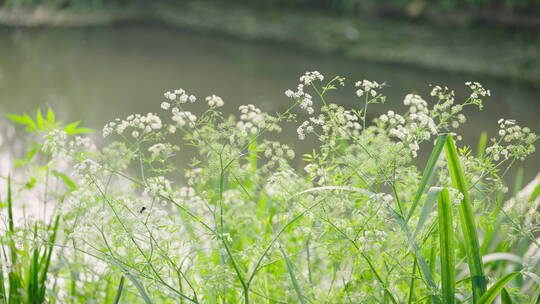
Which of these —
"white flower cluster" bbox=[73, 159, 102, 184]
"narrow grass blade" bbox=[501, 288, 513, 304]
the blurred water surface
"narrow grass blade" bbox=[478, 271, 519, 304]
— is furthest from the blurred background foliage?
"white flower cluster" bbox=[73, 159, 102, 184]

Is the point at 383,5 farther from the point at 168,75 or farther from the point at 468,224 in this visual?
the point at 468,224

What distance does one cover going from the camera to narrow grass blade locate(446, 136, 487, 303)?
1228mm

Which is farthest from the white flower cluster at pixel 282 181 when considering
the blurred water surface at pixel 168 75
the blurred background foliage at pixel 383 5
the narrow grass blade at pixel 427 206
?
the blurred background foliage at pixel 383 5

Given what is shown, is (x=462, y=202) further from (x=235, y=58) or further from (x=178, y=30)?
(x=178, y=30)

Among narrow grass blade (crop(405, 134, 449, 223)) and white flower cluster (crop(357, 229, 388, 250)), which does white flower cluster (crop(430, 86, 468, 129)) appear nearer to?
narrow grass blade (crop(405, 134, 449, 223))

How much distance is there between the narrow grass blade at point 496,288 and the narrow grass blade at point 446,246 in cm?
6

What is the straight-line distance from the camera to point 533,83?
281 inches

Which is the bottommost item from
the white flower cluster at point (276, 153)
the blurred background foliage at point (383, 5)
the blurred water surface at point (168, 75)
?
the white flower cluster at point (276, 153)

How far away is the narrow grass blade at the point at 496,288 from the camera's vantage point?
1186 millimetres

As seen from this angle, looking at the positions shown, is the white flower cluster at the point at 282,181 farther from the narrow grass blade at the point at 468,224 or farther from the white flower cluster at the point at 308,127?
the narrow grass blade at the point at 468,224

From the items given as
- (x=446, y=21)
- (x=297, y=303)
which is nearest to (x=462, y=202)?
(x=297, y=303)

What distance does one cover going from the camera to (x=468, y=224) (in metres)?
1.25

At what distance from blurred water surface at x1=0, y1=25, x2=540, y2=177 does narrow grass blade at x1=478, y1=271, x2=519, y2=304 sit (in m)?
3.50

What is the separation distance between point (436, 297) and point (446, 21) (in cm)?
824
